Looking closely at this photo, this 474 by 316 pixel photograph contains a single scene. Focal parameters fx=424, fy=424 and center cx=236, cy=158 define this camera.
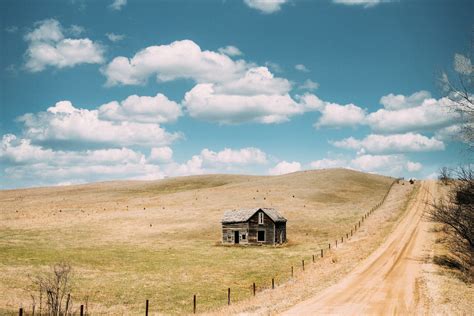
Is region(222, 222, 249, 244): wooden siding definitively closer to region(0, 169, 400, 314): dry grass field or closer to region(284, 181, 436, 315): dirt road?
region(0, 169, 400, 314): dry grass field

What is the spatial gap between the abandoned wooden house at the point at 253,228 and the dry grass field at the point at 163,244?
2.08 metres

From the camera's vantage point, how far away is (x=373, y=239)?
46.4 m

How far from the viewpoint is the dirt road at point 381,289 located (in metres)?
21.0

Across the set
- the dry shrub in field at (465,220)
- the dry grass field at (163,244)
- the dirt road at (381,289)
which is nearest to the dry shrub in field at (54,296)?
the dry grass field at (163,244)

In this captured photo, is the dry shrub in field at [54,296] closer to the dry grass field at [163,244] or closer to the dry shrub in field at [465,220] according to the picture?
the dry grass field at [163,244]

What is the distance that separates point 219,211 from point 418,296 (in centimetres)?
5429

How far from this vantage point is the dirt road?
20953 millimetres

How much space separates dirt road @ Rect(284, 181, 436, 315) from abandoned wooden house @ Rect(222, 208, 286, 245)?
1812 centimetres

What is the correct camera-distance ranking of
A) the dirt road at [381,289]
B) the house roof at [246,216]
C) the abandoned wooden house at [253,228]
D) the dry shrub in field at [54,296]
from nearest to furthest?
the dry shrub in field at [54,296] → the dirt road at [381,289] → the abandoned wooden house at [253,228] → the house roof at [246,216]

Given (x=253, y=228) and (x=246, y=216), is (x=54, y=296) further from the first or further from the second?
(x=246, y=216)

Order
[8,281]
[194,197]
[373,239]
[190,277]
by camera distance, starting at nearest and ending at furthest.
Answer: [8,281], [190,277], [373,239], [194,197]

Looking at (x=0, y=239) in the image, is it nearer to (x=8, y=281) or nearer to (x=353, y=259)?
(x=8, y=281)

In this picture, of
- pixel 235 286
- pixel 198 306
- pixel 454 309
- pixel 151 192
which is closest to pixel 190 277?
pixel 235 286

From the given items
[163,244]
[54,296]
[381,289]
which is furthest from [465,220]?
[163,244]
